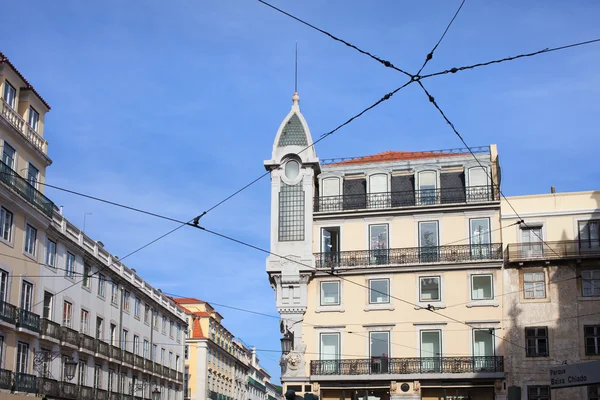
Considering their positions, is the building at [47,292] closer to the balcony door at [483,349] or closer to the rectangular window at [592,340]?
the balcony door at [483,349]

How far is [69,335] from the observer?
151 feet

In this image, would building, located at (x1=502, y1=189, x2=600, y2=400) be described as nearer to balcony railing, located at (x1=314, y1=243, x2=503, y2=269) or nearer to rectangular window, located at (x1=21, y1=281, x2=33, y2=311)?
balcony railing, located at (x1=314, y1=243, x2=503, y2=269)

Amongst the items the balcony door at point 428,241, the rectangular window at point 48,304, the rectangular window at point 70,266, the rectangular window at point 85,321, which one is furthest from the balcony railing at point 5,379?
the balcony door at point 428,241

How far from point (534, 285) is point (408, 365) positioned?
7655 mm

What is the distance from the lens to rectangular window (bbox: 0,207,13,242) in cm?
3825

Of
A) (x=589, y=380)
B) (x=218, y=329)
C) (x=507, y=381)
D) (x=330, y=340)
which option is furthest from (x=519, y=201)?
(x=218, y=329)

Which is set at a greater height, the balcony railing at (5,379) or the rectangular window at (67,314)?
the rectangular window at (67,314)

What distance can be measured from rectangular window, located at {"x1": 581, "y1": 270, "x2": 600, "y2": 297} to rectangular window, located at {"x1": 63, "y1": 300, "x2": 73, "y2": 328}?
89.2 feet

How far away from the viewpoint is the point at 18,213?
3997 cm

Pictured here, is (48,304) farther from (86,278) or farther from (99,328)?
(99,328)

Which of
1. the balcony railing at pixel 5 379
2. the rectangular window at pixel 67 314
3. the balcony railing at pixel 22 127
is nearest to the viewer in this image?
the balcony railing at pixel 5 379

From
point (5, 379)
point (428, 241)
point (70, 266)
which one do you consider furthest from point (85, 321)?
point (428, 241)

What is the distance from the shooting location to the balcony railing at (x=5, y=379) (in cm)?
3767

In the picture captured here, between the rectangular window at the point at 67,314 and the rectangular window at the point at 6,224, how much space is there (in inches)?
319
